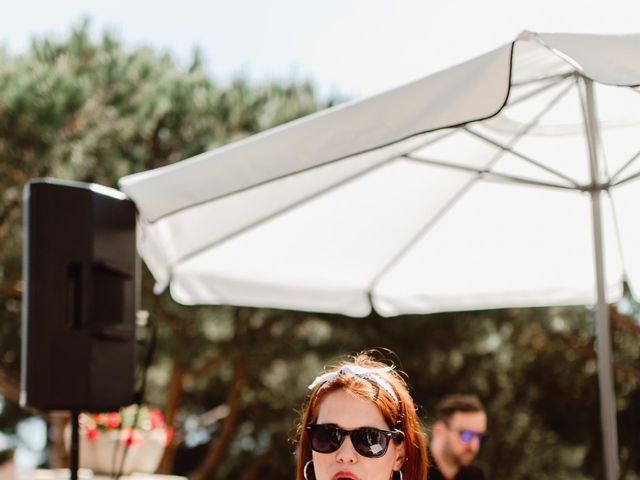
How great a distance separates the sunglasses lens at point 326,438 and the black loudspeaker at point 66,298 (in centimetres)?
158

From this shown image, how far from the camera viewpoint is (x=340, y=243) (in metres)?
4.21

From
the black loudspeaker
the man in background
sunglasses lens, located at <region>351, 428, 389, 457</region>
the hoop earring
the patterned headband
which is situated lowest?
the man in background

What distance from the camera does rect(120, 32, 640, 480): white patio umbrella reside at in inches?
103

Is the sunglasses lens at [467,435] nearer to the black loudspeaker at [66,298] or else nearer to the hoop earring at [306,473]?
the black loudspeaker at [66,298]

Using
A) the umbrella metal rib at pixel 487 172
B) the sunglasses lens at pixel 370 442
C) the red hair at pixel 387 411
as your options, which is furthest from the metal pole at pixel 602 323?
the sunglasses lens at pixel 370 442

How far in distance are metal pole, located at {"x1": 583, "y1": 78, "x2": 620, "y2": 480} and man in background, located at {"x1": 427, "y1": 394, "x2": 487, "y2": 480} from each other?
64 centimetres

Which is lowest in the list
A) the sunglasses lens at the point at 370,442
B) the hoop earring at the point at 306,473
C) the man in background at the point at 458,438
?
the man in background at the point at 458,438

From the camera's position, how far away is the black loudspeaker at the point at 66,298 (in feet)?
10.2

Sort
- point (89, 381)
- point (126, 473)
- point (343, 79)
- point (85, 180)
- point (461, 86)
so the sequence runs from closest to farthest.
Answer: point (461, 86), point (89, 381), point (126, 473), point (85, 180), point (343, 79)

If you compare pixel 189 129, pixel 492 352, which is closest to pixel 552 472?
pixel 492 352

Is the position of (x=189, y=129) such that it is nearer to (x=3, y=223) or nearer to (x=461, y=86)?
(x=3, y=223)

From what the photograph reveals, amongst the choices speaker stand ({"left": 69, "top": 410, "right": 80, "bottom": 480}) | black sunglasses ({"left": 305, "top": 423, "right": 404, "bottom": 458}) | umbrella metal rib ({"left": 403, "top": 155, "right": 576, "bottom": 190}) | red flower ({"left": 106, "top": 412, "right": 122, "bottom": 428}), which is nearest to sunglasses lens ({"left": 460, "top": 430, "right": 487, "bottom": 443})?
umbrella metal rib ({"left": 403, "top": 155, "right": 576, "bottom": 190})

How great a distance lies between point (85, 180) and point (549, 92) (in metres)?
4.45

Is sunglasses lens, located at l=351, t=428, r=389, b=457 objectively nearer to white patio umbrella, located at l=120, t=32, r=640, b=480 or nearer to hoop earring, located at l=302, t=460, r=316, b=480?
hoop earring, located at l=302, t=460, r=316, b=480
